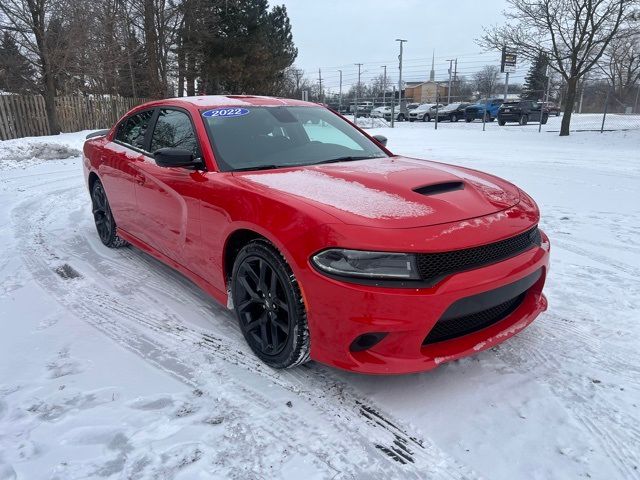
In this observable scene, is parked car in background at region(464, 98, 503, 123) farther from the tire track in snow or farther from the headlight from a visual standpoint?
the headlight

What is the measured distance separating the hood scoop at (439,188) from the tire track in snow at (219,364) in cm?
118

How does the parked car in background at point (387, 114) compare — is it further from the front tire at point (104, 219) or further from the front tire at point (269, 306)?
the front tire at point (269, 306)

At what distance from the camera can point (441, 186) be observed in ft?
8.95

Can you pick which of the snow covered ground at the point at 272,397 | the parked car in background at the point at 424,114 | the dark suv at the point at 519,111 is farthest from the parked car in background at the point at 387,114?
the snow covered ground at the point at 272,397

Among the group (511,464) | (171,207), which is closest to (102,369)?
(171,207)

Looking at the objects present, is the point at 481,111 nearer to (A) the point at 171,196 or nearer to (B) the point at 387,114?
(B) the point at 387,114

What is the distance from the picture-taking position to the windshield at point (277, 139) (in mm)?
3164

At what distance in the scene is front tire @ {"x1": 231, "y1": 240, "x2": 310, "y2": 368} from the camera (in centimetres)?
242

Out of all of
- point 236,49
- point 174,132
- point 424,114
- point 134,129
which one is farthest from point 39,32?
point 424,114

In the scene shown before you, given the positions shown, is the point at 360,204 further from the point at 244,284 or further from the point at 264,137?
the point at 264,137

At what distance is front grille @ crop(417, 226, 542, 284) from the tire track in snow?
0.77 m

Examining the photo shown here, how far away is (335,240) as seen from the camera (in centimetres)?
217

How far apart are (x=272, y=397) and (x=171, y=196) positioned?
5.58ft

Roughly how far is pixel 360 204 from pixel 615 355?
1865mm
